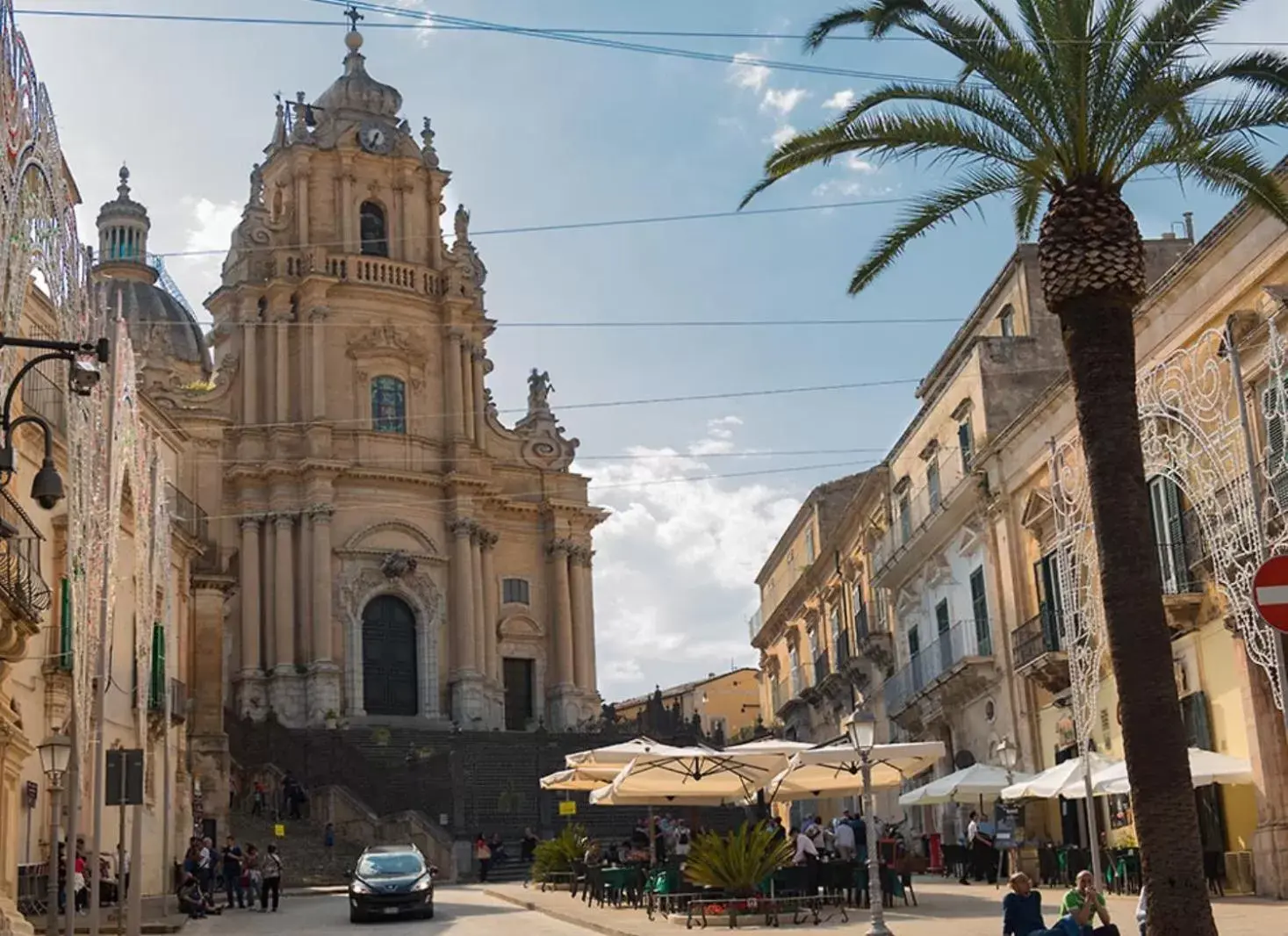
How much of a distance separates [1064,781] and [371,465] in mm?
31793

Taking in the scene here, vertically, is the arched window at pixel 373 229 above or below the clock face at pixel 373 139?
below

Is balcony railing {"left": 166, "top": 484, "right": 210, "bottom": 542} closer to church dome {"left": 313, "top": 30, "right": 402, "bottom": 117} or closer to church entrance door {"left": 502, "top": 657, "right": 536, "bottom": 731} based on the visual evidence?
church entrance door {"left": 502, "top": 657, "right": 536, "bottom": 731}

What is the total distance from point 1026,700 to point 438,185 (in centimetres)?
3304

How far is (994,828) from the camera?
2917 cm

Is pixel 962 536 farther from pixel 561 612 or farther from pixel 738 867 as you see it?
pixel 561 612

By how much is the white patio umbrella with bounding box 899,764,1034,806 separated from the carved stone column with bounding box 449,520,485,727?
2434 cm

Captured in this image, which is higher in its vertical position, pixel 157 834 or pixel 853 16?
pixel 853 16

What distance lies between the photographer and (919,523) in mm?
38406

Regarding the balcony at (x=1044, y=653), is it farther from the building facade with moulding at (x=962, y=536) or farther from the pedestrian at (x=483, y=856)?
the pedestrian at (x=483, y=856)

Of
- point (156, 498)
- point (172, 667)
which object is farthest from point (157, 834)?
point (156, 498)

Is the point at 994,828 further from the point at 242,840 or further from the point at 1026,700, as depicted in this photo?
the point at 242,840

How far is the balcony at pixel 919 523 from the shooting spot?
34875mm

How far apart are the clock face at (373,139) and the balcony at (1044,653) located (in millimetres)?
32773

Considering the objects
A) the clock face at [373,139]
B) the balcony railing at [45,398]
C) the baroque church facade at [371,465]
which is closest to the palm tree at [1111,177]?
the balcony railing at [45,398]
